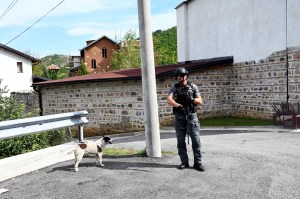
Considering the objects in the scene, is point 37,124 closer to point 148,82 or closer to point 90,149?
point 90,149

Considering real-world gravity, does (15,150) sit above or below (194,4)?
below

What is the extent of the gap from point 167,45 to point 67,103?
4527cm

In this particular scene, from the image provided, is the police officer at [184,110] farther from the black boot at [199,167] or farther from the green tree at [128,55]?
the green tree at [128,55]

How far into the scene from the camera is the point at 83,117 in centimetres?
666

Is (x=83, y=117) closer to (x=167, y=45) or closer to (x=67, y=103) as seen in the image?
(x=67, y=103)

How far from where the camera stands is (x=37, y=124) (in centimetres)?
592

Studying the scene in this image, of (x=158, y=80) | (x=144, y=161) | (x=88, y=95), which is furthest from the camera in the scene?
(x=88, y=95)

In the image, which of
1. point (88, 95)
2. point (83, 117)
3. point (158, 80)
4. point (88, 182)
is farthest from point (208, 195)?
point (88, 95)

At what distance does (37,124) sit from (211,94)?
10581 mm

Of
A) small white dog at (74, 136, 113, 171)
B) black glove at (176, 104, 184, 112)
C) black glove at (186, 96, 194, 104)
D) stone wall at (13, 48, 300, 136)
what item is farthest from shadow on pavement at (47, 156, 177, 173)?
stone wall at (13, 48, 300, 136)

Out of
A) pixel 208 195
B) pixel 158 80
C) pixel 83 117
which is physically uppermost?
pixel 158 80

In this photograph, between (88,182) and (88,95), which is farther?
(88,95)

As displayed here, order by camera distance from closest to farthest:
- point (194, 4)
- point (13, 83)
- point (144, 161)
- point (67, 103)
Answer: point (144, 161) → point (67, 103) → point (194, 4) → point (13, 83)

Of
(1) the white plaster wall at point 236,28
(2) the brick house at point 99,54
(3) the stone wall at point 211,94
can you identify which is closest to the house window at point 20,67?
(2) the brick house at point 99,54
